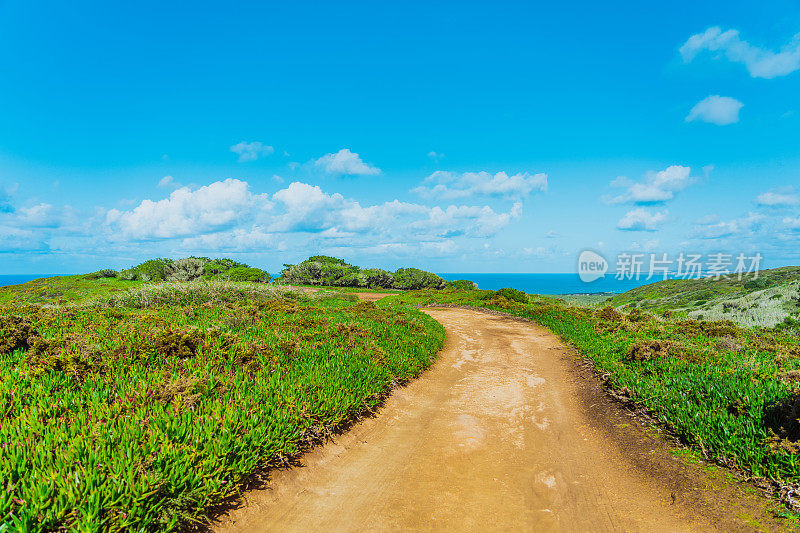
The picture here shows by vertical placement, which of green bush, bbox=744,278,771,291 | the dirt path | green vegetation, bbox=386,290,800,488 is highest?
green bush, bbox=744,278,771,291

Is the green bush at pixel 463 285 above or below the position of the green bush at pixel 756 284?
below

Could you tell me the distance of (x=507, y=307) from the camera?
2541 centimetres

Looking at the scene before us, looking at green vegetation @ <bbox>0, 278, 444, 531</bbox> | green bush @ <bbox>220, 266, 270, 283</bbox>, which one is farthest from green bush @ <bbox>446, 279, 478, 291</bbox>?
green vegetation @ <bbox>0, 278, 444, 531</bbox>

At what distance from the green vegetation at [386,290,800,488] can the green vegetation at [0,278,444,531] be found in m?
4.78

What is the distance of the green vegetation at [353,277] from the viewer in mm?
44188

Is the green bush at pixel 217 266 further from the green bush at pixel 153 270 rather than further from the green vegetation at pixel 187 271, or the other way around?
the green bush at pixel 153 270

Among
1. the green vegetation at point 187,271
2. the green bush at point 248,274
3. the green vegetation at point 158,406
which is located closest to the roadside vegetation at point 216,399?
the green vegetation at point 158,406

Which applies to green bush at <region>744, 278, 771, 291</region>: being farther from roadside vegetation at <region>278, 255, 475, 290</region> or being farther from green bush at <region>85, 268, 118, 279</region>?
green bush at <region>85, 268, 118, 279</region>

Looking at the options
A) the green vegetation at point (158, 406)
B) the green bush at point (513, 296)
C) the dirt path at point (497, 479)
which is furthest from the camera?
the green bush at point (513, 296)

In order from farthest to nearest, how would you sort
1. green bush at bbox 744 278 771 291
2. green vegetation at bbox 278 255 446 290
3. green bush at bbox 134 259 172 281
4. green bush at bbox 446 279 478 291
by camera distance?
green bush at bbox 446 279 478 291
green vegetation at bbox 278 255 446 290
green bush at bbox 134 259 172 281
green bush at bbox 744 278 771 291

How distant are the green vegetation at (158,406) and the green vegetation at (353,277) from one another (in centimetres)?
3399

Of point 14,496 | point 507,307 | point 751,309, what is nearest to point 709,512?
point 14,496

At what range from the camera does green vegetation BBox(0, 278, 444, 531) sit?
3111mm

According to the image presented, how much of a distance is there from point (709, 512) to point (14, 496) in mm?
6386
